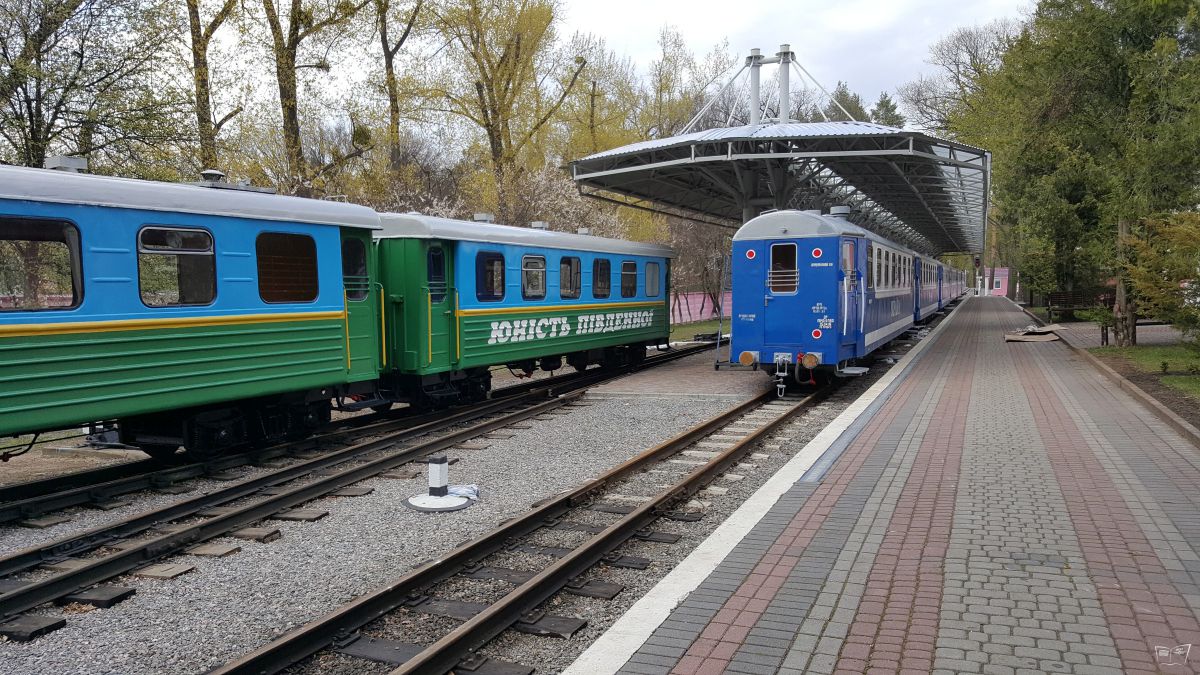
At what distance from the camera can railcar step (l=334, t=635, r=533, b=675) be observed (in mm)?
4098

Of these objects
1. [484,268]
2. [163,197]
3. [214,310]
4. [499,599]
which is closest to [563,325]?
[484,268]

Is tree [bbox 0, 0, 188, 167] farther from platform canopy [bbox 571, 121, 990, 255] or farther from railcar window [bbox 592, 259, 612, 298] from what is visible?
platform canopy [bbox 571, 121, 990, 255]

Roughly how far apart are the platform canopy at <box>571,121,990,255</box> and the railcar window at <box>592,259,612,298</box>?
11.0ft

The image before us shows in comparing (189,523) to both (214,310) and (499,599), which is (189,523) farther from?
(499,599)

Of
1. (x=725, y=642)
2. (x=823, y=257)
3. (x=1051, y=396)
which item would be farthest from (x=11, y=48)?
(x=1051, y=396)

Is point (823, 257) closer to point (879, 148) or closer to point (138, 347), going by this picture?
point (879, 148)

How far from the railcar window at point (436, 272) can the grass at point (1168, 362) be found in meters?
10.9

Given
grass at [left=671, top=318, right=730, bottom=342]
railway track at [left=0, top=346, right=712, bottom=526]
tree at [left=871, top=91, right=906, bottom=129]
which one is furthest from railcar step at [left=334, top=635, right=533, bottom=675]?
tree at [left=871, top=91, right=906, bottom=129]

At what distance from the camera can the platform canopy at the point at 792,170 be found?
1748 centimetres

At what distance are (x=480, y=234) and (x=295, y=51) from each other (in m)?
10.3

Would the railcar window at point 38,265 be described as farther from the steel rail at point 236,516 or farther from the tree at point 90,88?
the tree at point 90,88

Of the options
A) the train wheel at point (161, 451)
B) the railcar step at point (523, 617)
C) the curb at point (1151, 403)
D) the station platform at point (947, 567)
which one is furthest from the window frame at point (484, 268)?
the curb at point (1151, 403)

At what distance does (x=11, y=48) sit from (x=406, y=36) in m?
13.0

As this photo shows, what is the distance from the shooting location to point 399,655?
4.27 metres
